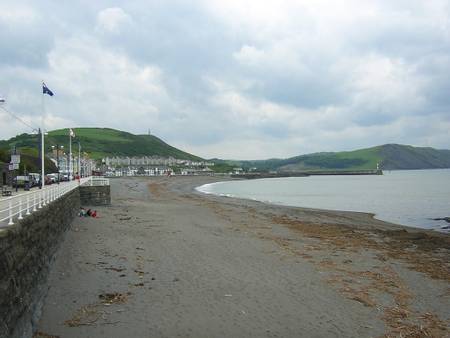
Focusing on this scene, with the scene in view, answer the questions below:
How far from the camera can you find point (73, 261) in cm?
1423

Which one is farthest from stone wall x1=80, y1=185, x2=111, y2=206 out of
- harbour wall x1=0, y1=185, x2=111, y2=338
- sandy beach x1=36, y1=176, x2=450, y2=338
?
harbour wall x1=0, y1=185, x2=111, y2=338

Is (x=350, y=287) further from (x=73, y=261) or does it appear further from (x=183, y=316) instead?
(x=73, y=261)

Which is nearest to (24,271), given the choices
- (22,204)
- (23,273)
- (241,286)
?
(23,273)

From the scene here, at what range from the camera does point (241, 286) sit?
39.8 ft

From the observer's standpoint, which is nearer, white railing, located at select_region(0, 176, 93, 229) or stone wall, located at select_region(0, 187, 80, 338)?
stone wall, located at select_region(0, 187, 80, 338)

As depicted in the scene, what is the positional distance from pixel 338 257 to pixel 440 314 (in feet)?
20.6

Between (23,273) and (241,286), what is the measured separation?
581 cm

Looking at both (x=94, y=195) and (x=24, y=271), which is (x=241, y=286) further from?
(x=94, y=195)

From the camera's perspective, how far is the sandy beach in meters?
9.37

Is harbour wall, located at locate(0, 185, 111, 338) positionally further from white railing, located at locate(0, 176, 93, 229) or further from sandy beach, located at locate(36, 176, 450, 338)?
sandy beach, located at locate(36, 176, 450, 338)

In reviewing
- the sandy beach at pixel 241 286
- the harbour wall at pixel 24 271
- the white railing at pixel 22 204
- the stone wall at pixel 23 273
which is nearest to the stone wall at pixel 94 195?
the sandy beach at pixel 241 286

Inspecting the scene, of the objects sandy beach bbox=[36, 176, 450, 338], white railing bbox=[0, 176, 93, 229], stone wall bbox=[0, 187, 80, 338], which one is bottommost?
sandy beach bbox=[36, 176, 450, 338]

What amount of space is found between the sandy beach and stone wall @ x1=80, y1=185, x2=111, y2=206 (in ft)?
45.1

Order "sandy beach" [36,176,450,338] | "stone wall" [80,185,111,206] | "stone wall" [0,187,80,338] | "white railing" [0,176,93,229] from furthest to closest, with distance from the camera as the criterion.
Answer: "stone wall" [80,185,111,206] < "white railing" [0,176,93,229] < "sandy beach" [36,176,450,338] < "stone wall" [0,187,80,338]
